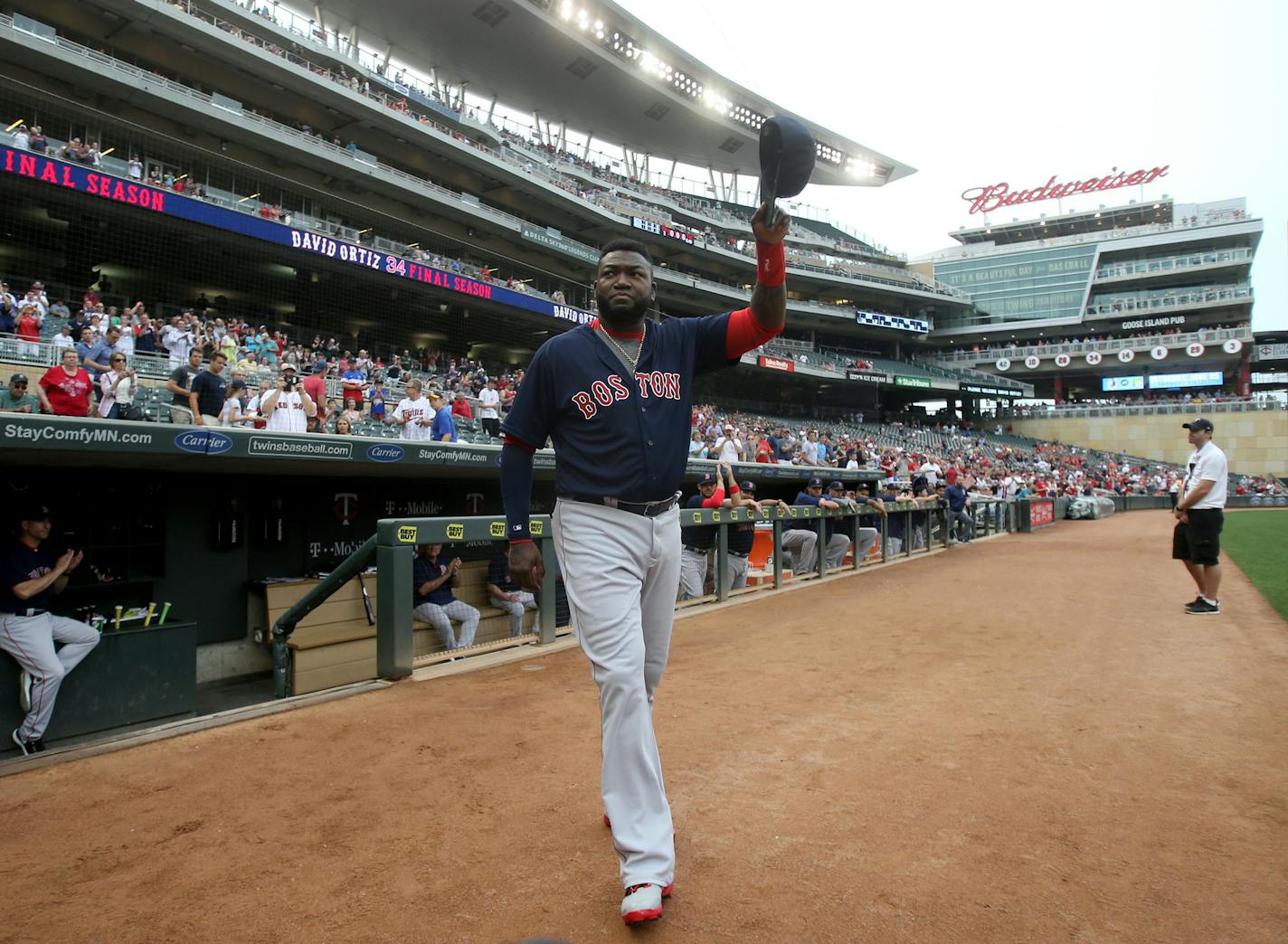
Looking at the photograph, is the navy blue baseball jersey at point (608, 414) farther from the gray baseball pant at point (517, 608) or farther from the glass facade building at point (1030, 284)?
the glass facade building at point (1030, 284)

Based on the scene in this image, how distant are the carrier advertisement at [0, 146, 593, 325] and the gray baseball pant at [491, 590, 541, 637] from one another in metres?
13.2

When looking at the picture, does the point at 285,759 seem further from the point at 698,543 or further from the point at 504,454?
the point at 698,543

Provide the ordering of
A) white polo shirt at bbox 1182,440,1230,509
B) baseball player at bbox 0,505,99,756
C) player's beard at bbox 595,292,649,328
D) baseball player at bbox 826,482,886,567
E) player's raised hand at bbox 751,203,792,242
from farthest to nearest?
baseball player at bbox 826,482,886,567 < white polo shirt at bbox 1182,440,1230,509 < baseball player at bbox 0,505,99,756 < player's beard at bbox 595,292,649,328 < player's raised hand at bbox 751,203,792,242

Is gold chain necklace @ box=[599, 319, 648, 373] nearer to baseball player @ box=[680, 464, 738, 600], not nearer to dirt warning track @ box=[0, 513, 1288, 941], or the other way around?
dirt warning track @ box=[0, 513, 1288, 941]

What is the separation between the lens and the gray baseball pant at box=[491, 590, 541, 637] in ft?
19.8

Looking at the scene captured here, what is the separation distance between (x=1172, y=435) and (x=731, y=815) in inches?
2311

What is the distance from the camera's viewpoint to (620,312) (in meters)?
2.56

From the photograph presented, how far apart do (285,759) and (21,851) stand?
965 mm

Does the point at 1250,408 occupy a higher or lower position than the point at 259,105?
lower

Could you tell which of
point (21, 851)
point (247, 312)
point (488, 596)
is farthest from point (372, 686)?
point (247, 312)

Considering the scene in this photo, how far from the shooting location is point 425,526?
4973mm

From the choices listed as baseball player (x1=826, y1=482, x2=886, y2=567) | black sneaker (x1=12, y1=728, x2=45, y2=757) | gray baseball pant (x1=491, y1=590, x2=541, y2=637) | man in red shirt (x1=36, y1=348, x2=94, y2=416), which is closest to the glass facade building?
baseball player (x1=826, y1=482, x2=886, y2=567)

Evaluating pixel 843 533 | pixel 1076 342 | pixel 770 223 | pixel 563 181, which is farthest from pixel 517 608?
pixel 1076 342

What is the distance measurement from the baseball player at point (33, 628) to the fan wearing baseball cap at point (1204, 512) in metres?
9.15
